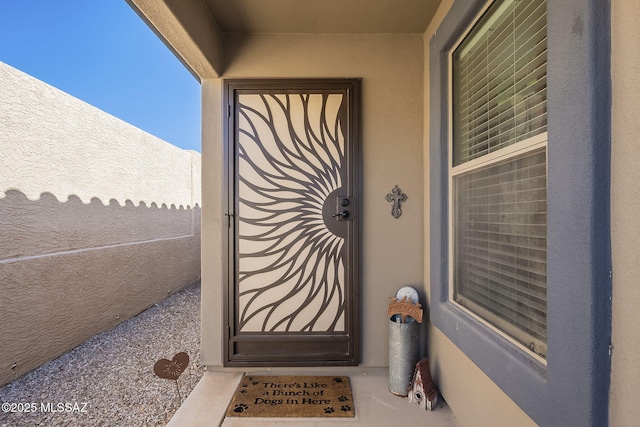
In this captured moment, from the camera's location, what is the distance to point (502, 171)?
60.3 inches

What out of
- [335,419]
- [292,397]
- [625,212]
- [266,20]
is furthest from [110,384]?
[625,212]

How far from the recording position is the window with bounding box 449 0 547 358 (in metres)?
1.26

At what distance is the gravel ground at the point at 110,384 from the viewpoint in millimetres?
2191

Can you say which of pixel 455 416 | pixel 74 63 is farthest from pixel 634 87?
pixel 74 63

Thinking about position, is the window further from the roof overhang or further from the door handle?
the door handle

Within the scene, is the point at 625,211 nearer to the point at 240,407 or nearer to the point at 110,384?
the point at 240,407

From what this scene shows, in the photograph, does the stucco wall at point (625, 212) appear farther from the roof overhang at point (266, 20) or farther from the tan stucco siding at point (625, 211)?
the roof overhang at point (266, 20)

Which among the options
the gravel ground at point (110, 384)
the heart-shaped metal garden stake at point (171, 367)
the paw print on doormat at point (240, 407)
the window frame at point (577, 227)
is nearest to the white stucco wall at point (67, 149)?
the gravel ground at point (110, 384)

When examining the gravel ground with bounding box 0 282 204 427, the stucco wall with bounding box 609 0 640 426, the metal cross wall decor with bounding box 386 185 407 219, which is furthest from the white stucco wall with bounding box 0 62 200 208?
the stucco wall with bounding box 609 0 640 426

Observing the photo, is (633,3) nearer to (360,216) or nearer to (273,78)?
(360,216)

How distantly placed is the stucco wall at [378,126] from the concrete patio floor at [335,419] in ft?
0.51

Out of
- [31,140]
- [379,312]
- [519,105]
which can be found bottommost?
[379,312]

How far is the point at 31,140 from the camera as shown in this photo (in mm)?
2980

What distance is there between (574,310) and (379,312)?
1.73 meters
